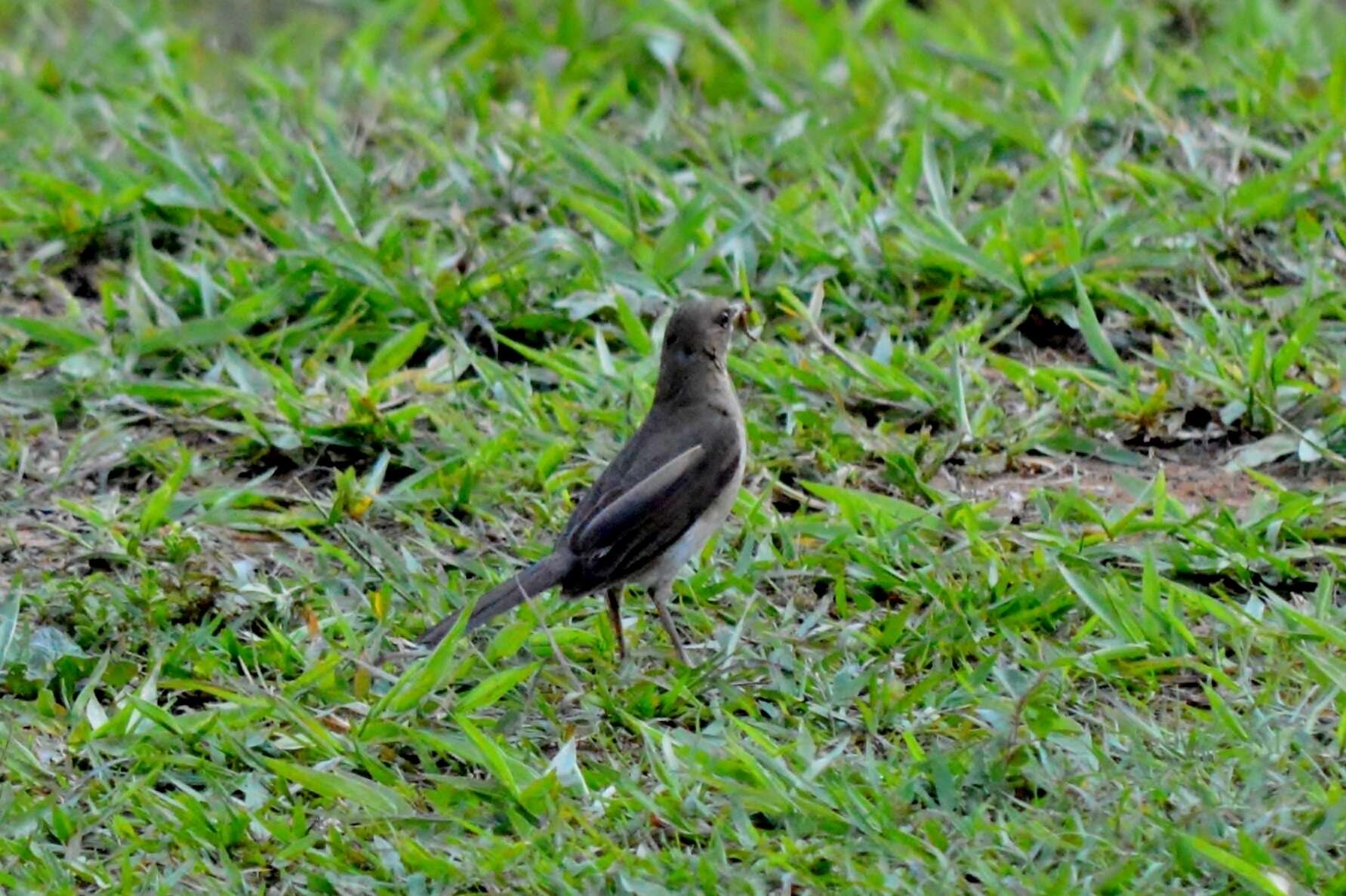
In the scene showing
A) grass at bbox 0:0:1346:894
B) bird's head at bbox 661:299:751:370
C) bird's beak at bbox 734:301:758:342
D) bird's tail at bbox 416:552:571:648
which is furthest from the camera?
bird's beak at bbox 734:301:758:342

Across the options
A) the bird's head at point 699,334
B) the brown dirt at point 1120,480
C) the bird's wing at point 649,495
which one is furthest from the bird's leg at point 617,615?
the brown dirt at point 1120,480

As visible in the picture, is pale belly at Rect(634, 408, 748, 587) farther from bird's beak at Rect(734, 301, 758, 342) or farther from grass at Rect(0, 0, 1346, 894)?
bird's beak at Rect(734, 301, 758, 342)

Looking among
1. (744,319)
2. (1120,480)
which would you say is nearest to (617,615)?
(744,319)

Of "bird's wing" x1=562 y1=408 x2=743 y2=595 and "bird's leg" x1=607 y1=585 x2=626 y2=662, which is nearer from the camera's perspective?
"bird's wing" x1=562 y1=408 x2=743 y2=595

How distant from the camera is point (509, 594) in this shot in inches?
191

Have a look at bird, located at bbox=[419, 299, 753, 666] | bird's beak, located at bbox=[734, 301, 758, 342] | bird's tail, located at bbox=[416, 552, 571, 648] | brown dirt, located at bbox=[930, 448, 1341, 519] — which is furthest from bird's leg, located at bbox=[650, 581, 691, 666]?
brown dirt, located at bbox=[930, 448, 1341, 519]

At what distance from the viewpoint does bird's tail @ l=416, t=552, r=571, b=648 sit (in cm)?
484

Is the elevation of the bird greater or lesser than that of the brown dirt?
greater

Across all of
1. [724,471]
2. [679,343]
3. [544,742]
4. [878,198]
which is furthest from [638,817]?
[878,198]

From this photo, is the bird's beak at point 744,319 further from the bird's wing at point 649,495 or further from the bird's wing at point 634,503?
the bird's wing at point 634,503

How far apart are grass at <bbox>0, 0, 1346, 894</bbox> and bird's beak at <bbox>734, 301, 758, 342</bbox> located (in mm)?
125

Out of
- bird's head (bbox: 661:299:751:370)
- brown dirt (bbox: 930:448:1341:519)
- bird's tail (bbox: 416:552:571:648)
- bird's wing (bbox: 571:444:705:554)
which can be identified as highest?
bird's head (bbox: 661:299:751:370)

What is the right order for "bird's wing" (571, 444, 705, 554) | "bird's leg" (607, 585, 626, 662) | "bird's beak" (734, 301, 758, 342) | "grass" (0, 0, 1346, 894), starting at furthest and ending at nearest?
"bird's beak" (734, 301, 758, 342) → "bird's leg" (607, 585, 626, 662) → "bird's wing" (571, 444, 705, 554) → "grass" (0, 0, 1346, 894)

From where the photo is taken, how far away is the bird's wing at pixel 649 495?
492 centimetres
